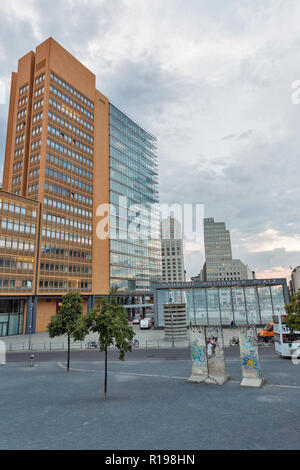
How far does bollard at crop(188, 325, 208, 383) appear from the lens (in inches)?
768

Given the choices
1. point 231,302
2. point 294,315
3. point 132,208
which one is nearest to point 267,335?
point 231,302

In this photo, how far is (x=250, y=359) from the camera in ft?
60.8

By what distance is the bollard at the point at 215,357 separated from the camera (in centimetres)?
1917

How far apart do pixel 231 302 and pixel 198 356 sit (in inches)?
1225

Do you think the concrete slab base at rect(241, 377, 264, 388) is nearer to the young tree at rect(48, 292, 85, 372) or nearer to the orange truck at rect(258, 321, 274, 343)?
the young tree at rect(48, 292, 85, 372)

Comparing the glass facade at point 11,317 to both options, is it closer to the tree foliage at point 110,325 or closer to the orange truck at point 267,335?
the tree foliage at point 110,325

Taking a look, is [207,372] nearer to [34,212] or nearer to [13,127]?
[34,212]

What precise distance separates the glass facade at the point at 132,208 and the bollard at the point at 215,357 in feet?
219

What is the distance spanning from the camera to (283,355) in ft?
88.0

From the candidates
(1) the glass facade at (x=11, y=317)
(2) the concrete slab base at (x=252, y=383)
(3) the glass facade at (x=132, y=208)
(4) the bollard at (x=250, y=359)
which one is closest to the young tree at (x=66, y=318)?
(4) the bollard at (x=250, y=359)

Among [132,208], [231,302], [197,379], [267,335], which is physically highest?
[132,208]

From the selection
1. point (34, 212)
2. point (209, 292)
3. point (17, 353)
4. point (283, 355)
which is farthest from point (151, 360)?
point (34, 212)

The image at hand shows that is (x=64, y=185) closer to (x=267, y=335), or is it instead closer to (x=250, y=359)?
(x=267, y=335)

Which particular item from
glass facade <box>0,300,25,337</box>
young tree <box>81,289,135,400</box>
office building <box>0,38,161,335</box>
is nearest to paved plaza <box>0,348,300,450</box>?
young tree <box>81,289,135,400</box>
